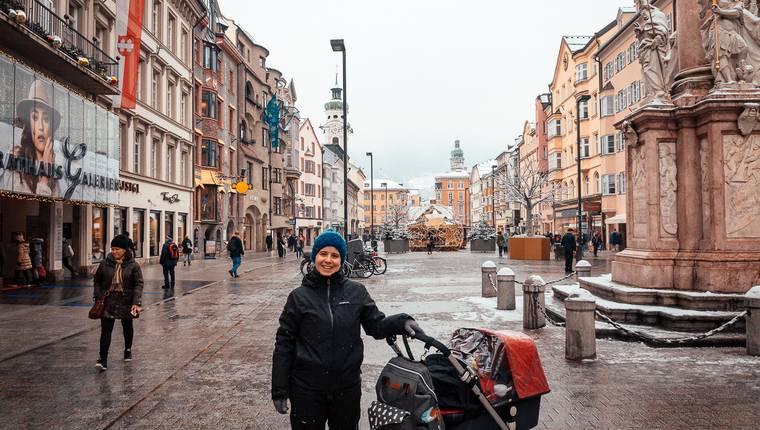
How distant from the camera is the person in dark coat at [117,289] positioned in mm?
7570

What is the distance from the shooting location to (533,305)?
10055 millimetres

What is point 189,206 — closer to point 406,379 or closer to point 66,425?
point 66,425

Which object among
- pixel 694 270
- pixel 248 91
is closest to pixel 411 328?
pixel 694 270

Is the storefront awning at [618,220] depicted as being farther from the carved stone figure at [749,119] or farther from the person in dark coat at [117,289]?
the person in dark coat at [117,289]

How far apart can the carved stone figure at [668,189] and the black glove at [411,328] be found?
26.7ft

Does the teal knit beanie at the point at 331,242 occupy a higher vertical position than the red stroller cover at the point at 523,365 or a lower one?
higher

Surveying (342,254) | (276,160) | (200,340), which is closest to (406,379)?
(342,254)

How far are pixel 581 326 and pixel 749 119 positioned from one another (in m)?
4.77

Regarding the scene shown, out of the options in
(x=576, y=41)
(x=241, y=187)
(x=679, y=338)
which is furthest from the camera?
(x=576, y=41)

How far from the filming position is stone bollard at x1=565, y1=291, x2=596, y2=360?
7.67 meters

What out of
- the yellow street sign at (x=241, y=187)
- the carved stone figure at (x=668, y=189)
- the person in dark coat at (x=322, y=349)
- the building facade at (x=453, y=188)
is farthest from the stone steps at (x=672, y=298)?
→ the building facade at (x=453, y=188)

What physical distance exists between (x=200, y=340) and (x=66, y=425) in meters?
4.20

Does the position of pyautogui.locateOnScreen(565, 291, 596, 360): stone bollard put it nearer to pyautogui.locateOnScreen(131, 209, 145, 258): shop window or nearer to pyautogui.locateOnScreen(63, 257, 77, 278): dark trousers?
pyautogui.locateOnScreen(63, 257, 77, 278): dark trousers

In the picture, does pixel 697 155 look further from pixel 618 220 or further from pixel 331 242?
pixel 618 220
